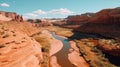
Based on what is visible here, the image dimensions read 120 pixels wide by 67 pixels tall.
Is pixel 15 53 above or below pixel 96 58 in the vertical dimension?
above

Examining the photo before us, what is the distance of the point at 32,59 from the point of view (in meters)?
41.3

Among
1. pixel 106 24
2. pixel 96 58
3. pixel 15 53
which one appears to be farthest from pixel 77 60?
pixel 106 24

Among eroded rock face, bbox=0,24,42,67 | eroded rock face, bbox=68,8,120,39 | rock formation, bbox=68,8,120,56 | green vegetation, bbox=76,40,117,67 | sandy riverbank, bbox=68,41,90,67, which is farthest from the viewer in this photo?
eroded rock face, bbox=68,8,120,39

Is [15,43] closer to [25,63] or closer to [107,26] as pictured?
[25,63]

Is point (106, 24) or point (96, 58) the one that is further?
point (106, 24)

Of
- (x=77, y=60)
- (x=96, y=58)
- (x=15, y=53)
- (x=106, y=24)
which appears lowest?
(x=77, y=60)

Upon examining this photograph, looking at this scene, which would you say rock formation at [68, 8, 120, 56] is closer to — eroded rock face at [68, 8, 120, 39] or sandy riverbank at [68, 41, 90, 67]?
eroded rock face at [68, 8, 120, 39]


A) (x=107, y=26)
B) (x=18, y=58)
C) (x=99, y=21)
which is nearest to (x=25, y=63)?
(x=18, y=58)

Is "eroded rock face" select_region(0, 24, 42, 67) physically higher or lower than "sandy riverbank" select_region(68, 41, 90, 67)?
higher

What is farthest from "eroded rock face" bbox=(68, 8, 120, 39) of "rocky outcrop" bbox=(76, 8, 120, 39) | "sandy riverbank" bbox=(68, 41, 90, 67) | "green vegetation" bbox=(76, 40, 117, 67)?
"sandy riverbank" bbox=(68, 41, 90, 67)

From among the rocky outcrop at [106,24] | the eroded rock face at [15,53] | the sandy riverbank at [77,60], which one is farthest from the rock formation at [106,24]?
the eroded rock face at [15,53]

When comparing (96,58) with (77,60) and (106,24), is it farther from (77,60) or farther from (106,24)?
(106,24)

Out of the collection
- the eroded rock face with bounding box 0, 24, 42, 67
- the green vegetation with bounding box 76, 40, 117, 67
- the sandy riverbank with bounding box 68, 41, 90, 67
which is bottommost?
the sandy riverbank with bounding box 68, 41, 90, 67

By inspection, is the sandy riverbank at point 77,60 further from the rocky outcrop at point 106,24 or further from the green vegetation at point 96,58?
the rocky outcrop at point 106,24
